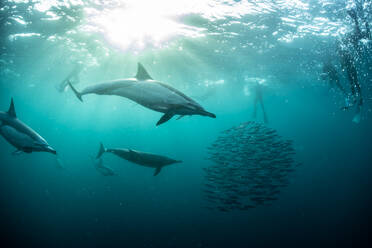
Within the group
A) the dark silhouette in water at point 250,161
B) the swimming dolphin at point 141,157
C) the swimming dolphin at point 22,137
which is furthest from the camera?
the dark silhouette in water at point 250,161

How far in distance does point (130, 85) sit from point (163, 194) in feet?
111

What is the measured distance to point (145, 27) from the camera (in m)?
14.5

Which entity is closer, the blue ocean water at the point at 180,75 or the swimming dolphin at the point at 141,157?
the swimming dolphin at the point at 141,157

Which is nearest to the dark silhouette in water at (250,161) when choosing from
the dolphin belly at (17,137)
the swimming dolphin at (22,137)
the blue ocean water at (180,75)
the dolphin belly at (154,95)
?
the blue ocean water at (180,75)

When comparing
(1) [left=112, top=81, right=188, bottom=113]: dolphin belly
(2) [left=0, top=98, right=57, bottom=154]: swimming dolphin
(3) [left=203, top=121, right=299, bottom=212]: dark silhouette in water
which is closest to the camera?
(1) [left=112, top=81, right=188, bottom=113]: dolphin belly

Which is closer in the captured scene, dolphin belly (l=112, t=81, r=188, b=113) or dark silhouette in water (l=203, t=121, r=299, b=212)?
dolphin belly (l=112, t=81, r=188, b=113)

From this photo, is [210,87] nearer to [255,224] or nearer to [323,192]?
[255,224]

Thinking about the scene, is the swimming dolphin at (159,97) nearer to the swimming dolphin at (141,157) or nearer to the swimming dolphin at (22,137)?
the swimming dolphin at (22,137)

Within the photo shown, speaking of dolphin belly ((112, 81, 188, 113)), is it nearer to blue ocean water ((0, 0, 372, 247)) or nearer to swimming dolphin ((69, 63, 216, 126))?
swimming dolphin ((69, 63, 216, 126))

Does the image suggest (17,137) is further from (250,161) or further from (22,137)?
(250,161)

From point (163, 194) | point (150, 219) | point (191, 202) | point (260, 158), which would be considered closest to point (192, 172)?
point (163, 194)

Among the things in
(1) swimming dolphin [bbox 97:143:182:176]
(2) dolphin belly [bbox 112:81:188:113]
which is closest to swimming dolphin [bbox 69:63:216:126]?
(2) dolphin belly [bbox 112:81:188:113]

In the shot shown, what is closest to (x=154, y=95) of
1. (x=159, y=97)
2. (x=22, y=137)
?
(x=159, y=97)

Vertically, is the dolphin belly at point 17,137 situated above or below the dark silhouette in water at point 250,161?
below
